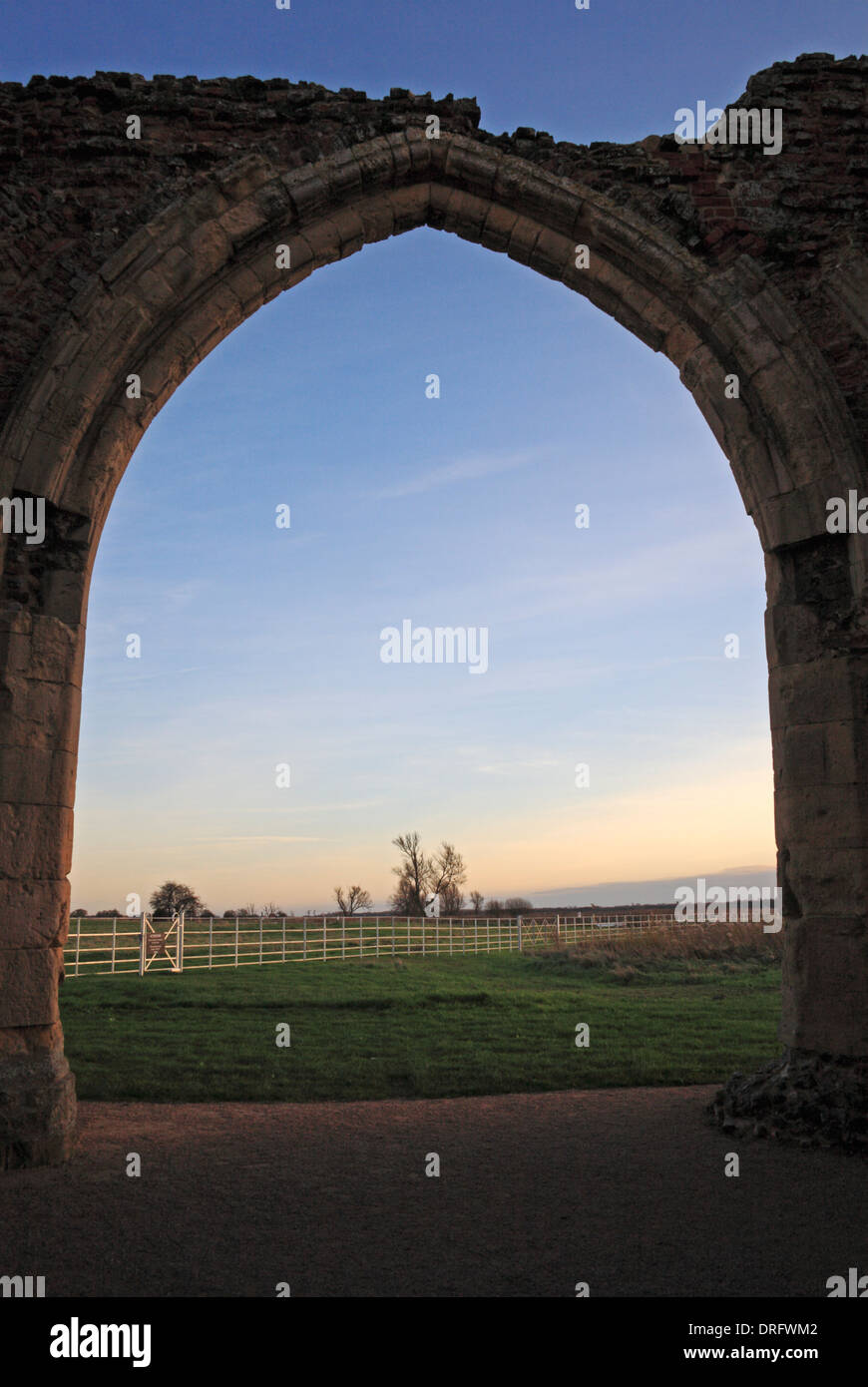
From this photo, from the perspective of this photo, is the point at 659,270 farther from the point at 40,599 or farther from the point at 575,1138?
the point at 575,1138

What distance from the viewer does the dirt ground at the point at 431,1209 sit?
3457mm

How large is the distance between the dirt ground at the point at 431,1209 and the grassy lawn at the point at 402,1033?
1053mm

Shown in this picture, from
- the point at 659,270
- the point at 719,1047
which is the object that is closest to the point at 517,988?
the point at 719,1047

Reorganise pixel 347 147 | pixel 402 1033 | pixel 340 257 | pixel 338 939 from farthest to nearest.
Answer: pixel 338 939 < pixel 402 1033 < pixel 340 257 < pixel 347 147

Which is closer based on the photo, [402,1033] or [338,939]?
[402,1033]

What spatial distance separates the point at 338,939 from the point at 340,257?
52.5 feet

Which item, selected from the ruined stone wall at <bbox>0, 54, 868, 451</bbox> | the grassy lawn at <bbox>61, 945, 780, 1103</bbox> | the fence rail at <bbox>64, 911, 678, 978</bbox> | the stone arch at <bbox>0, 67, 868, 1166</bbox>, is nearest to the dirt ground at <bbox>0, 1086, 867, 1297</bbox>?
the stone arch at <bbox>0, 67, 868, 1166</bbox>

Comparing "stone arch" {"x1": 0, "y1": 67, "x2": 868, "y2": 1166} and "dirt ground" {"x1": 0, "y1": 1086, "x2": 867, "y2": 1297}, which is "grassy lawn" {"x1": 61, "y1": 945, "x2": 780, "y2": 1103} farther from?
"stone arch" {"x1": 0, "y1": 67, "x2": 868, "y2": 1166}

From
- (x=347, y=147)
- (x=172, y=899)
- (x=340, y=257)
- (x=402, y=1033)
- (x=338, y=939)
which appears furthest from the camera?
(x=172, y=899)

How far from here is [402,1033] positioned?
9422mm

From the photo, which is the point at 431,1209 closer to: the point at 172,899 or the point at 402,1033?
the point at 402,1033

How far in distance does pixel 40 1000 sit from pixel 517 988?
9.30m

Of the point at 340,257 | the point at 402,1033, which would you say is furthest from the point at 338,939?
the point at 340,257

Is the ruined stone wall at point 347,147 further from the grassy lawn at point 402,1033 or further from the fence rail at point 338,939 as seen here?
the fence rail at point 338,939
